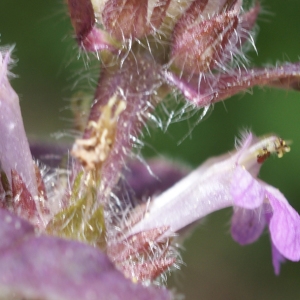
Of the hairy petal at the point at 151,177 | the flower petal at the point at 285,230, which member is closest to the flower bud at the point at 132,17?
the flower petal at the point at 285,230

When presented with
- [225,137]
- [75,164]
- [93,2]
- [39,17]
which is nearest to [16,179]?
[75,164]

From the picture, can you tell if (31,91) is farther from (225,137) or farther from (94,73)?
Result: (94,73)

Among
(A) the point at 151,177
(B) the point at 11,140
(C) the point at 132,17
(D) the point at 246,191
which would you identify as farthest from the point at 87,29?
(A) the point at 151,177

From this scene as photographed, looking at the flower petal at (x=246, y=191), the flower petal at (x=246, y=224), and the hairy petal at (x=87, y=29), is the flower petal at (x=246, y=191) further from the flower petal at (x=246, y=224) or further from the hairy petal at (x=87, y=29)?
the hairy petal at (x=87, y=29)

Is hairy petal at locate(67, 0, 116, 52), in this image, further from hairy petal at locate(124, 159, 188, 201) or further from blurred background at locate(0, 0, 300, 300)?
blurred background at locate(0, 0, 300, 300)

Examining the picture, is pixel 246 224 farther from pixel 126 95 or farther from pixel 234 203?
pixel 126 95
